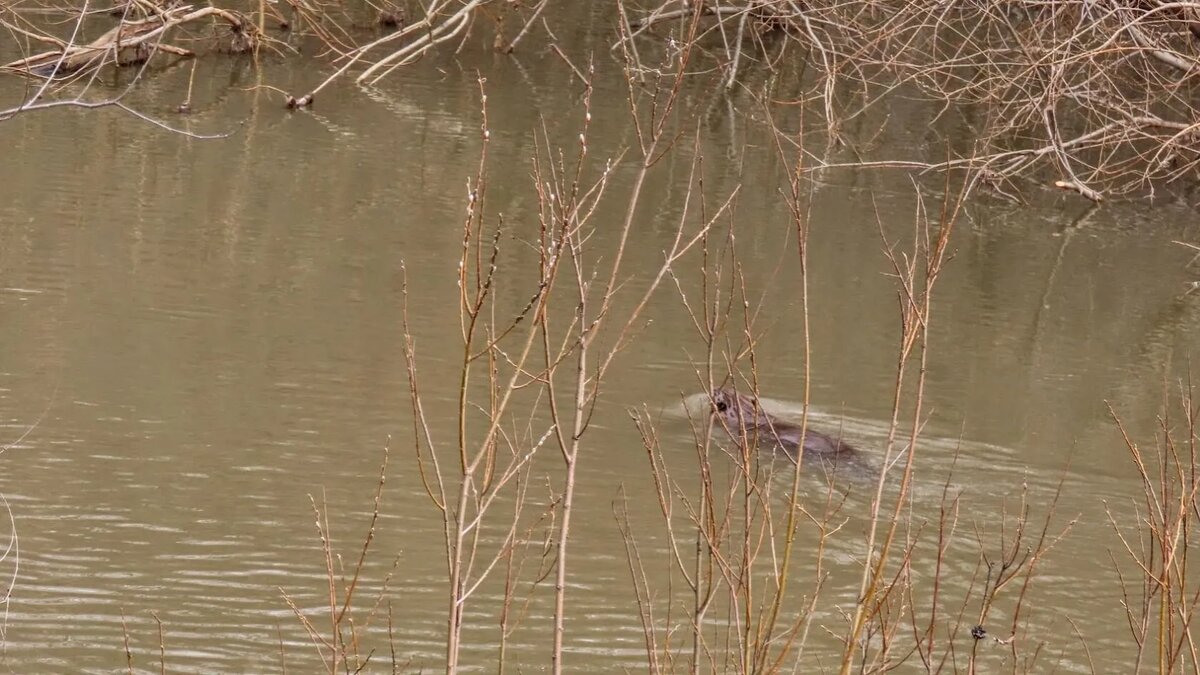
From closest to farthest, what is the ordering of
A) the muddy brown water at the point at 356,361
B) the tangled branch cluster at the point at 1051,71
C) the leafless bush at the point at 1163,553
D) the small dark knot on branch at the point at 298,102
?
the leafless bush at the point at 1163,553
the muddy brown water at the point at 356,361
the tangled branch cluster at the point at 1051,71
the small dark knot on branch at the point at 298,102

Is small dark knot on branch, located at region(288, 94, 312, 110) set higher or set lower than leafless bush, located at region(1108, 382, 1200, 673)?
higher

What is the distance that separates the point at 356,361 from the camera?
8.39 meters

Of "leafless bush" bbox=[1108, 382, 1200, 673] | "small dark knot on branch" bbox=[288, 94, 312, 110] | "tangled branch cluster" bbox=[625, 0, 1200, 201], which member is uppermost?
"tangled branch cluster" bbox=[625, 0, 1200, 201]

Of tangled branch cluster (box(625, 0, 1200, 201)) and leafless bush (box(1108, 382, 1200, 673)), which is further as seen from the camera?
tangled branch cluster (box(625, 0, 1200, 201))

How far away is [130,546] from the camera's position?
19.7 ft

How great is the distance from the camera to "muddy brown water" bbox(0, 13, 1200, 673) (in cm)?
581

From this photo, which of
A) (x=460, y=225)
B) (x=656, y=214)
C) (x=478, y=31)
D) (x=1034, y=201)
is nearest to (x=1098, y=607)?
(x=460, y=225)

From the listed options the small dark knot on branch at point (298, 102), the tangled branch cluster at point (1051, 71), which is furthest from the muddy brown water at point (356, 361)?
the tangled branch cluster at point (1051, 71)

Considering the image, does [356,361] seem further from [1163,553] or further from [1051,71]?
[1163,553]

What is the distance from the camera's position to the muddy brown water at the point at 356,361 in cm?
581

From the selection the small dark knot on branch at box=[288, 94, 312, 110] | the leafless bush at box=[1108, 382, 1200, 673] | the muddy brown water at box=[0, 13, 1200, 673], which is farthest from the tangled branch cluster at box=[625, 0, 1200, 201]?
the small dark knot on branch at box=[288, 94, 312, 110]

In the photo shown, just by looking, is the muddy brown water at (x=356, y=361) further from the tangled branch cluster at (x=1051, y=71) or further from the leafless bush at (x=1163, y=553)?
the tangled branch cluster at (x=1051, y=71)

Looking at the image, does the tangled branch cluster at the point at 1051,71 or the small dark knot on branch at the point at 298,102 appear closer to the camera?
the tangled branch cluster at the point at 1051,71

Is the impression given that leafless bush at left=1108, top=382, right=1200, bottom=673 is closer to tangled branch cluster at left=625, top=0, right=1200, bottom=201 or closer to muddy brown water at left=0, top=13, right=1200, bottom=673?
muddy brown water at left=0, top=13, right=1200, bottom=673
